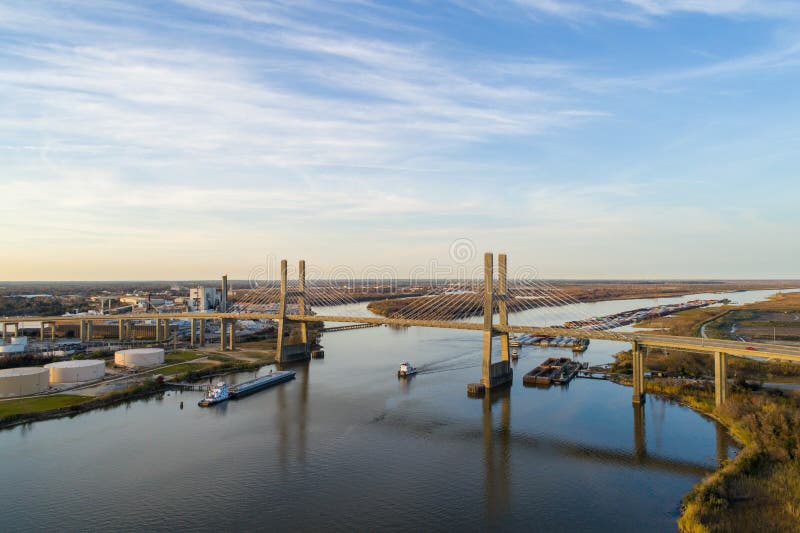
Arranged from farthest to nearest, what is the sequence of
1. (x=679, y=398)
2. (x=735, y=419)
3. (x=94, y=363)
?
(x=94, y=363)
(x=679, y=398)
(x=735, y=419)

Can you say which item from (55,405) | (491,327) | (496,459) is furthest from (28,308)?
(496,459)

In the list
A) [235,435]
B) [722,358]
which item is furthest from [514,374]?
[235,435]

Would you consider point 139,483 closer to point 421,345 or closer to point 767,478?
point 767,478

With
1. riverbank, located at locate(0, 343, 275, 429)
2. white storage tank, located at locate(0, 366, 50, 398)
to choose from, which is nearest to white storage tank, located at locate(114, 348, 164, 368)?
riverbank, located at locate(0, 343, 275, 429)

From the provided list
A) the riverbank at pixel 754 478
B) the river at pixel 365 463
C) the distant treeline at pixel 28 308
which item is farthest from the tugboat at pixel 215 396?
the distant treeline at pixel 28 308

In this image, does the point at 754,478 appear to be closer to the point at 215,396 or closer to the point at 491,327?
the point at 491,327
